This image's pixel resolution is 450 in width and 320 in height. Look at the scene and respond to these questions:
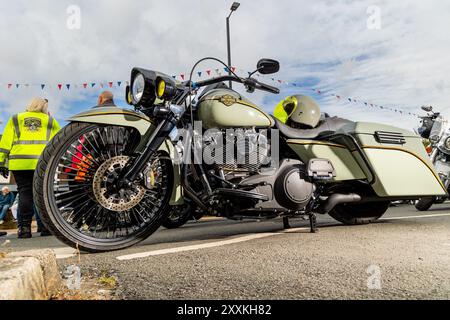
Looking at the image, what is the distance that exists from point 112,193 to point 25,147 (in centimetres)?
299

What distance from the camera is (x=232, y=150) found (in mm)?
3244

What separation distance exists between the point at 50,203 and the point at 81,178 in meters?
0.30

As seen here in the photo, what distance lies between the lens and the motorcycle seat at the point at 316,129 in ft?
11.8

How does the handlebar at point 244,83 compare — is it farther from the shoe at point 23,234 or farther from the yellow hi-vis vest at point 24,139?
the shoe at point 23,234

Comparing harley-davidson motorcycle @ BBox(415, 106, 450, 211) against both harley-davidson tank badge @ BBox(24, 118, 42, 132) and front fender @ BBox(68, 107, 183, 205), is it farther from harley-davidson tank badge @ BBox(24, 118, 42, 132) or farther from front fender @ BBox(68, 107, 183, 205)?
harley-davidson tank badge @ BBox(24, 118, 42, 132)

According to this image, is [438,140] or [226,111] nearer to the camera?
[226,111]

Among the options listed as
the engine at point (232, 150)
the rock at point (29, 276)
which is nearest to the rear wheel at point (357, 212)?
the engine at point (232, 150)

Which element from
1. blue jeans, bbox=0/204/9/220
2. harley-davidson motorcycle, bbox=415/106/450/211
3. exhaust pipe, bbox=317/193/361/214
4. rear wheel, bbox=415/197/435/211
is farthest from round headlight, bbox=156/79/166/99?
blue jeans, bbox=0/204/9/220

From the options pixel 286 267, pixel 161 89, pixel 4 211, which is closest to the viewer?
pixel 286 267

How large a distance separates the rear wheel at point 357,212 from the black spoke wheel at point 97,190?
2.33 metres

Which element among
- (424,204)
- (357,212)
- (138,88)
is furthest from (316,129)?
(424,204)

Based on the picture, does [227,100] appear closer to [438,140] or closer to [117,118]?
[117,118]

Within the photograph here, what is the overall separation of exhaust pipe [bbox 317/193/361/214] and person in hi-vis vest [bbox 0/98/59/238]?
3.60m

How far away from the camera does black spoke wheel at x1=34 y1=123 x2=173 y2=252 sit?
266cm
